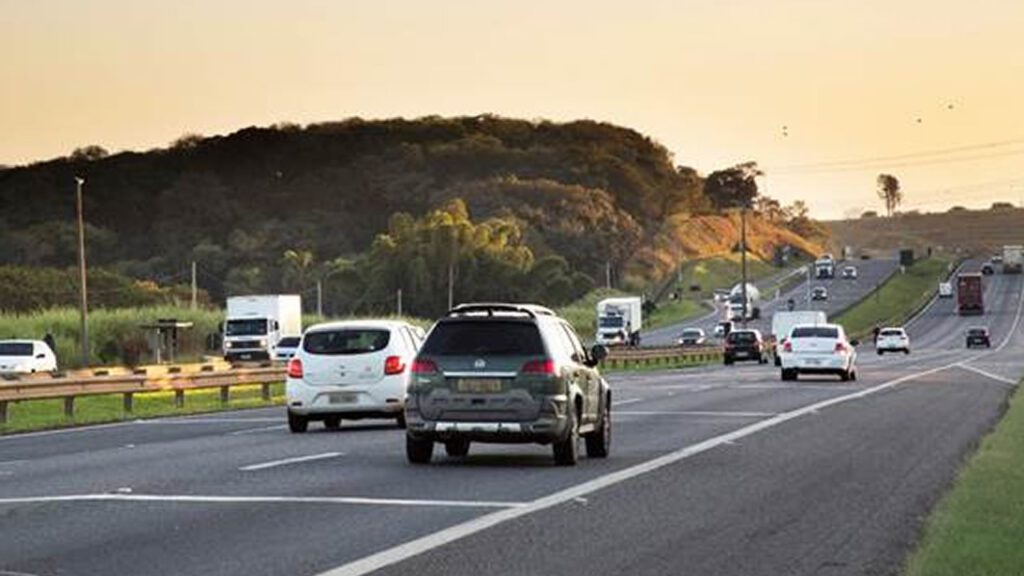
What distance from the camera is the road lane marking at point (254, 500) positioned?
54.4ft

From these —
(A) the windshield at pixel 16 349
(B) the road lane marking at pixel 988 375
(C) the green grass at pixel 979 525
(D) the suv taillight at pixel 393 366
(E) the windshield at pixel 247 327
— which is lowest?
(B) the road lane marking at pixel 988 375

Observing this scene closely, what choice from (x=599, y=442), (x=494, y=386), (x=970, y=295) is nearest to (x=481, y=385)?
(x=494, y=386)

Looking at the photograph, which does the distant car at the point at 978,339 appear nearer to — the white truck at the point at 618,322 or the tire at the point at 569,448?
the white truck at the point at 618,322

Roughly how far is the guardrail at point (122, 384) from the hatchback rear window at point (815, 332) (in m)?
15.6

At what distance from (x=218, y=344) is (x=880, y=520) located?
261 feet

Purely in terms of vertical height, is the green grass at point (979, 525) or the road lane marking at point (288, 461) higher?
the road lane marking at point (288, 461)

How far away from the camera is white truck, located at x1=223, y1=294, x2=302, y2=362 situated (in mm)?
80125

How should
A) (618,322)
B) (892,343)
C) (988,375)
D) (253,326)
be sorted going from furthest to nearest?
(618,322) < (892,343) < (253,326) < (988,375)

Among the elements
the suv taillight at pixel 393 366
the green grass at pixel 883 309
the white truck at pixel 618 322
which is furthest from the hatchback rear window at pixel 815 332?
the green grass at pixel 883 309

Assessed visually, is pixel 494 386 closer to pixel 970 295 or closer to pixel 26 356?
pixel 26 356

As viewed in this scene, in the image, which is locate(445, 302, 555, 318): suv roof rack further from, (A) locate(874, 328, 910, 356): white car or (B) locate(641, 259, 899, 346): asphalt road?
(B) locate(641, 259, 899, 346): asphalt road

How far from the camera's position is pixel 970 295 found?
160875 millimetres

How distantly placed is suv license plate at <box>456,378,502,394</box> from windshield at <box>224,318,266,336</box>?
6039cm

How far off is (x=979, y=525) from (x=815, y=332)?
3949 centimetres
